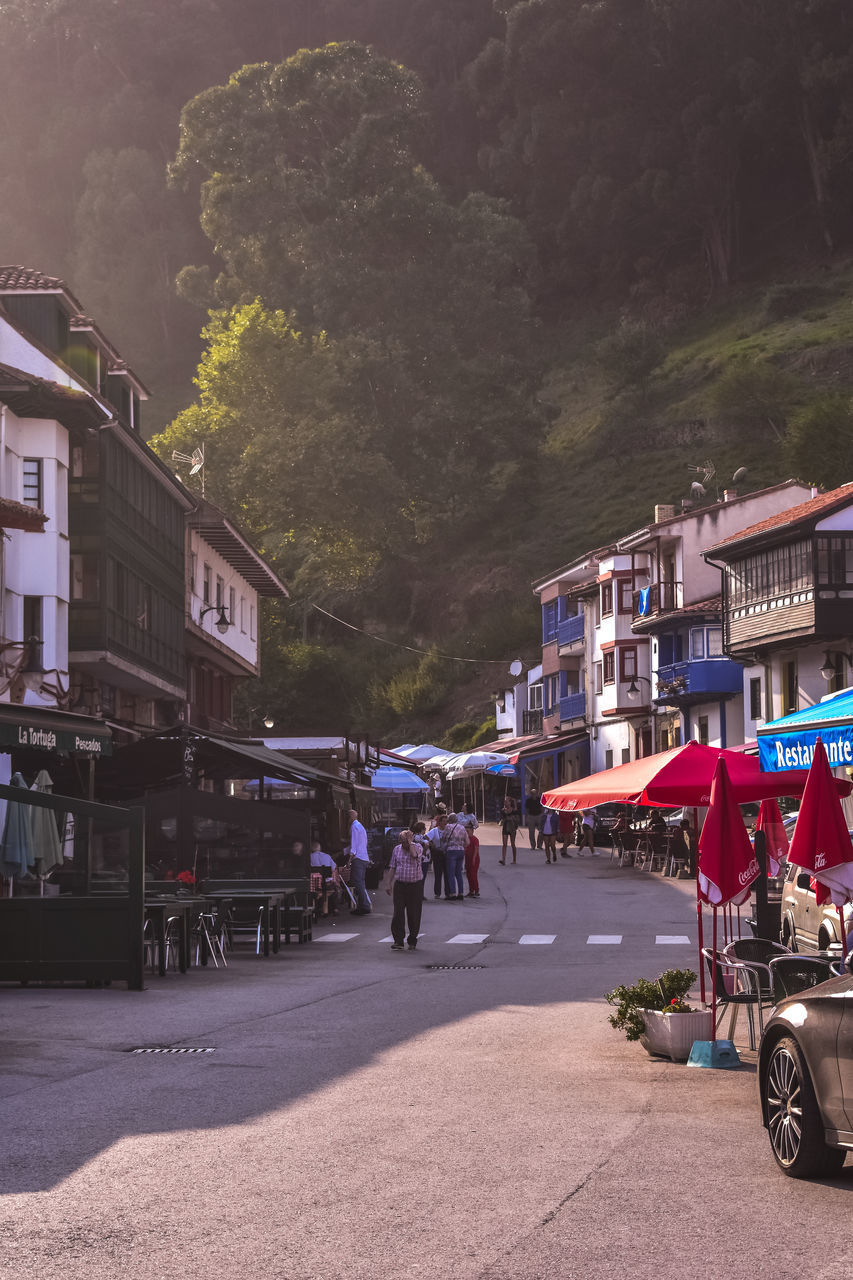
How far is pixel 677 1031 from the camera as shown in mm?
13164

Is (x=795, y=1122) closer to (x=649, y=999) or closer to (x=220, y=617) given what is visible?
(x=649, y=999)

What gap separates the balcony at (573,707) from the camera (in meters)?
78.9

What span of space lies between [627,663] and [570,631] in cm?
823

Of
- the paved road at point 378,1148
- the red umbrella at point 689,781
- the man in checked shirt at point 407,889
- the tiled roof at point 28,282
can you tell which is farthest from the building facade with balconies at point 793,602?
the red umbrella at point 689,781

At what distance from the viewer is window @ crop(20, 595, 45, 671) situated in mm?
35147

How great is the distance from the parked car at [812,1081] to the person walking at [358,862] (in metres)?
23.1

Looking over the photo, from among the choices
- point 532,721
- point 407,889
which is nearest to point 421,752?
point 532,721

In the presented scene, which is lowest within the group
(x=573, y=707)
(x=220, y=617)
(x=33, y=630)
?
(x=33, y=630)

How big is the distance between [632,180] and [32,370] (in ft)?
245

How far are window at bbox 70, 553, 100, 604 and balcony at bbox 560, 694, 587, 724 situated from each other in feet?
138

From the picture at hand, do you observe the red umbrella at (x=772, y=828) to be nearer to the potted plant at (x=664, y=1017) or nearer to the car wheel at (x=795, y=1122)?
the potted plant at (x=664, y=1017)

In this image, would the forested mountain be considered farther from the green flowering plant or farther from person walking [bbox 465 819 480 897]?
the green flowering plant

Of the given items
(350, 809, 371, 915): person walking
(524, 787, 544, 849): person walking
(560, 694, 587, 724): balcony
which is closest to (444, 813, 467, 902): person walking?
(350, 809, 371, 915): person walking

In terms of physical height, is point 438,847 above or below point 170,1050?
above
